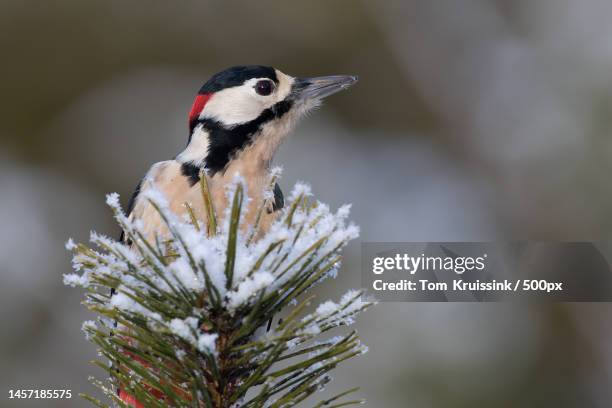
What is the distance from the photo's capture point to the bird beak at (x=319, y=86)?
80.5 inches

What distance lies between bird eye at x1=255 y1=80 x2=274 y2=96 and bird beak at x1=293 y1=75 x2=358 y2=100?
0.07 metres

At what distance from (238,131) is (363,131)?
Answer: 2.89 metres

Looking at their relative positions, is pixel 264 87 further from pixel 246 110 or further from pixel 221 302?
pixel 221 302

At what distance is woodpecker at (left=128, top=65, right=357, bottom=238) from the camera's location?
183 cm

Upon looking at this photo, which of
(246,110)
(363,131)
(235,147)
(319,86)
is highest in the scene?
(363,131)

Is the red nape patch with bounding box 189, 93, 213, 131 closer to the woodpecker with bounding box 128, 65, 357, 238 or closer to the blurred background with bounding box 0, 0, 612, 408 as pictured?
the woodpecker with bounding box 128, 65, 357, 238

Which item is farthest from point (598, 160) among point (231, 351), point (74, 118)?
point (231, 351)

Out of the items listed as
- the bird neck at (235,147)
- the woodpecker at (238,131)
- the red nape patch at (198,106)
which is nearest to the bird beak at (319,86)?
the woodpecker at (238,131)

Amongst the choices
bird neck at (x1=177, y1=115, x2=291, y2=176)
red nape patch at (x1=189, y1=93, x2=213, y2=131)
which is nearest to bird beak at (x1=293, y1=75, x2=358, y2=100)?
bird neck at (x1=177, y1=115, x2=291, y2=176)

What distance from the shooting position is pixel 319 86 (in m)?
2.08

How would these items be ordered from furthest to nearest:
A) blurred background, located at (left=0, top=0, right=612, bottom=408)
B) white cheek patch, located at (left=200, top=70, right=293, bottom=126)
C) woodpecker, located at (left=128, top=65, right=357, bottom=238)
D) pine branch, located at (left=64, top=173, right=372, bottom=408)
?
blurred background, located at (left=0, top=0, right=612, bottom=408)
white cheek patch, located at (left=200, top=70, right=293, bottom=126)
woodpecker, located at (left=128, top=65, right=357, bottom=238)
pine branch, located at (left=64, top=173, right=372, bottom=408)

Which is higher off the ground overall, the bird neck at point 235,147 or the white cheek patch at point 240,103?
the white cheek patch at point 240,103

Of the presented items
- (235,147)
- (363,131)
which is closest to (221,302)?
(235,147)

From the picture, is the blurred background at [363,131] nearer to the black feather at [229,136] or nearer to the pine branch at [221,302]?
the black feather at [229,136]
